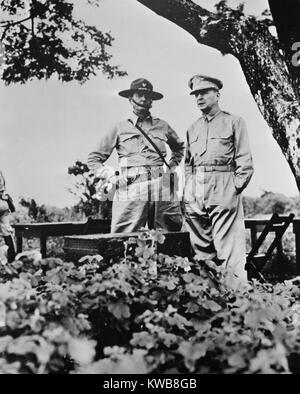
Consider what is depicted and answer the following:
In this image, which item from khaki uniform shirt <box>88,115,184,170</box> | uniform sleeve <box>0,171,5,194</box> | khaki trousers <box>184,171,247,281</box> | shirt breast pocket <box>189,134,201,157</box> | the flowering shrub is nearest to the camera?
the flowering shrub

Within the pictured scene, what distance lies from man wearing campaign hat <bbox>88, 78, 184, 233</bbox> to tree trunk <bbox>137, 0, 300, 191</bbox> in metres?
0.69

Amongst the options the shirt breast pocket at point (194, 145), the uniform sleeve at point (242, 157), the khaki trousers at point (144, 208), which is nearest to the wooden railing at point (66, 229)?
the khaki trousers at point (144, 208)

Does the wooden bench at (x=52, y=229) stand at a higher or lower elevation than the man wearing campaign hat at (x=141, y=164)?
lower

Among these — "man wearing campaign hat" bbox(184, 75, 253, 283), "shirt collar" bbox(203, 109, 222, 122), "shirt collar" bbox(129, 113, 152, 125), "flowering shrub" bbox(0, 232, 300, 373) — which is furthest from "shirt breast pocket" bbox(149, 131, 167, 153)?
"flowering shrub" bbox(0, 232, 300, 373)

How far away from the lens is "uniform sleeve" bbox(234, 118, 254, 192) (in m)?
3.99

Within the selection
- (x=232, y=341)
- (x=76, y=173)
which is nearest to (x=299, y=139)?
(x=76, y=173)

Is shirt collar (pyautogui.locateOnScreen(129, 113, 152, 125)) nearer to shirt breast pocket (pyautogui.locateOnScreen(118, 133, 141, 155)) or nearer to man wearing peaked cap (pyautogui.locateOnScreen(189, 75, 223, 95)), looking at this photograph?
shirt breast pocket (pyautogui.locateOnScreen(118, 133, 141, 155))

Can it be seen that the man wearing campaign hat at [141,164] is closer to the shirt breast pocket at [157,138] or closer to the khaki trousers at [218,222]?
the shirt breast pocket at [157,138]

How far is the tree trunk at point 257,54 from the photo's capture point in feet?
13.8

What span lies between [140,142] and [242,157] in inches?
35.9

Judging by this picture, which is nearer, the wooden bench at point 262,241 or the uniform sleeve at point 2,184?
the uniform sleeve at point 2,184

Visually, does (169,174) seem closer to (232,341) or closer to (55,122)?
(55,122)

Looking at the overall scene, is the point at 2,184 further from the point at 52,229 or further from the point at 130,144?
the point at 130,144

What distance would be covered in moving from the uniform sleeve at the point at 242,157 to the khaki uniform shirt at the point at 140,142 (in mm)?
505
